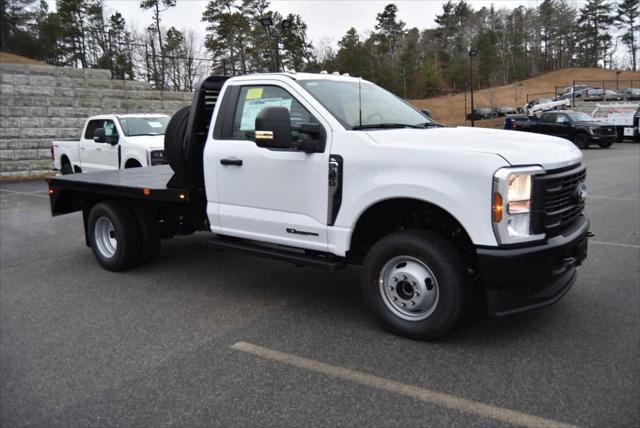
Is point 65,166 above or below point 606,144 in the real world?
above

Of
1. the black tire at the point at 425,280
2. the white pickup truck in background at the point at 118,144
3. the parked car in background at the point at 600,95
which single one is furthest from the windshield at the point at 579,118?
the black tire at the point at 425,280

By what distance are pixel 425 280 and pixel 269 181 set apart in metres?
1.67

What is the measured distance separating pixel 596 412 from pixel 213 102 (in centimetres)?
454

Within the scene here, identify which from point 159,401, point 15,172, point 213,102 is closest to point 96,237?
point 213,102

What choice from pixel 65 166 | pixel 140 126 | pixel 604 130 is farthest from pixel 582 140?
pixel 65 166

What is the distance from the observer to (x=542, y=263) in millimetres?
3824

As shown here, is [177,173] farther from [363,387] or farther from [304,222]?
[363,387]

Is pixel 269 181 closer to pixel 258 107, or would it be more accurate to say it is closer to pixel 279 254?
pixel 279 254

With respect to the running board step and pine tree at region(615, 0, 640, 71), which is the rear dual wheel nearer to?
the running board step

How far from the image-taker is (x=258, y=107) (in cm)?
520

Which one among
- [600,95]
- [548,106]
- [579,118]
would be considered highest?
[600,95]

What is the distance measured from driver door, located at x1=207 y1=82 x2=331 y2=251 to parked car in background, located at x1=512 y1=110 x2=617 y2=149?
24.0 metres

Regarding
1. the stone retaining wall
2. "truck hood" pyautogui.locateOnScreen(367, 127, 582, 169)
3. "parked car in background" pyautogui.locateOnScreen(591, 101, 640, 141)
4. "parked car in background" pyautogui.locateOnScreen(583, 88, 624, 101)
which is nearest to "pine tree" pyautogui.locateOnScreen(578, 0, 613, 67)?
"parked car in background" pyautogui.locateOnScreen(583, 88, 624, 101)

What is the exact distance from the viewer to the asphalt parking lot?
10.8 ft
